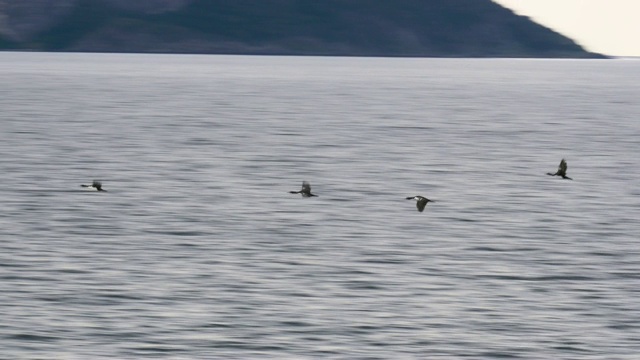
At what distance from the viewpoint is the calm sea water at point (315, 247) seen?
24.9 meters

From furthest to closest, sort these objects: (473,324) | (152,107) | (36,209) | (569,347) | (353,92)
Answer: (353,92) → (152,107) → (36,209) → (473,324) → (569,347)

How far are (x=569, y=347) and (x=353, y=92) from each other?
5176 inches

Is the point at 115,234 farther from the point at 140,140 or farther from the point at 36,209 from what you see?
the point at 140,140

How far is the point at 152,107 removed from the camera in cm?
11112

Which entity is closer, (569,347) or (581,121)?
(569,347)

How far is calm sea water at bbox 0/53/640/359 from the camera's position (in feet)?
81.6

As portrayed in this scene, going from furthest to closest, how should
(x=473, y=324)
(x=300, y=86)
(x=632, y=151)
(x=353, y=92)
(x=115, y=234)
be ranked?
1. (x=300, y=86)
2. (x=353, y=92)
3. (x=632, y=151)
4. (x=115, y=234)
5. (x=473, y=324)

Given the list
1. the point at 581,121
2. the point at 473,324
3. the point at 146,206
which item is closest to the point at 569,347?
the point at 473,324

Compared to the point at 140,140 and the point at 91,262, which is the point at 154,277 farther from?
the point at 140,140

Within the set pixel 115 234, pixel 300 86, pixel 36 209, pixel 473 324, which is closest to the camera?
pixel 473 324

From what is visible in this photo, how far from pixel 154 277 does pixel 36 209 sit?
12.2 metres

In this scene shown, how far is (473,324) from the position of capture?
2589 centimetres

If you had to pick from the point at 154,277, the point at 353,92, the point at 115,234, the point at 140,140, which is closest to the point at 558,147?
the point at 140,140

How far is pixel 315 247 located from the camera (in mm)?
34625
